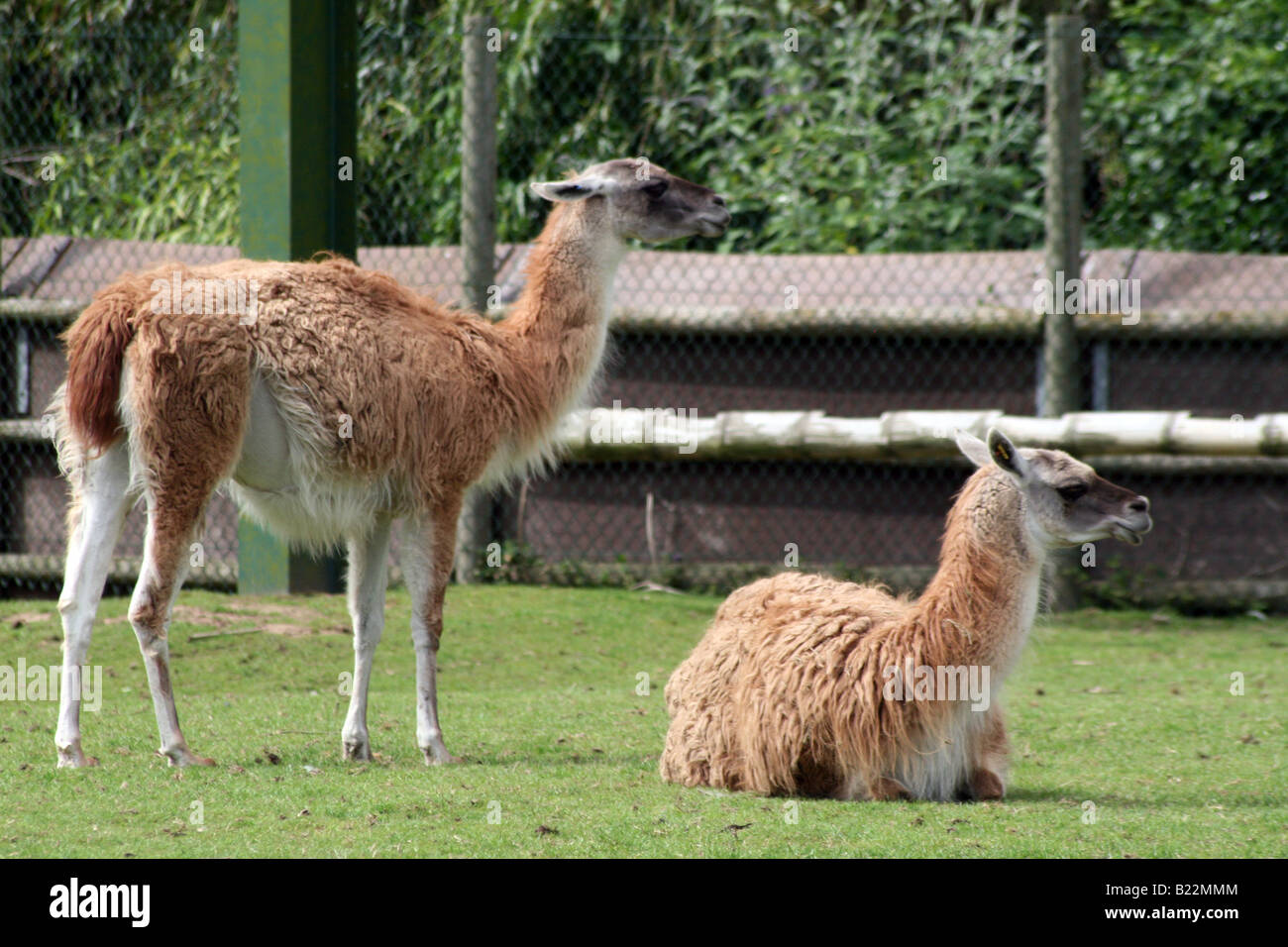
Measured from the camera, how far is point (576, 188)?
6848 mm

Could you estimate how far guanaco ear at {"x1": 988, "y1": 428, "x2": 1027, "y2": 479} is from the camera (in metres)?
5.17

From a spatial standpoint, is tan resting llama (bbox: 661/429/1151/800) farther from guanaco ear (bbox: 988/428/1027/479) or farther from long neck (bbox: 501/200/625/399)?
long neck (bbox: 501/200/625/399)

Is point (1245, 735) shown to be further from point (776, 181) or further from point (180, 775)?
point (776, 181)

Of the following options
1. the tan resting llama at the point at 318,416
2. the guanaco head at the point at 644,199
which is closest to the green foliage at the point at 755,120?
the guanaco head at the point at 644,199

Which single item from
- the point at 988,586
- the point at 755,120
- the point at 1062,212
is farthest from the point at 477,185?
the point at 988,586

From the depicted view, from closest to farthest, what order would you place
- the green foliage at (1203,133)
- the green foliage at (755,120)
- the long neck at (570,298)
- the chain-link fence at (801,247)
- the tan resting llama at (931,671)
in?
the tan resting llama at (931,671) → the long neck at (570,298) → the chain-link fence at (801,247) → the green foliage at (1203,133) → the green foliage at (755,120)

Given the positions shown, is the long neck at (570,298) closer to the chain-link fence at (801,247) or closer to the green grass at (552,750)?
the green grass at (552,750)

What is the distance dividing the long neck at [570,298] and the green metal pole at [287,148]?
2.71 m

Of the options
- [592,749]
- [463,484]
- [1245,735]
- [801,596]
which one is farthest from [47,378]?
[1245,735]

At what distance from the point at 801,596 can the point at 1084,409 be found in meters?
4.76

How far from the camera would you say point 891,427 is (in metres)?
9.57

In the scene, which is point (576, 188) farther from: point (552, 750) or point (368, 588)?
point (552, 750)

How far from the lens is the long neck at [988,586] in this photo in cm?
512

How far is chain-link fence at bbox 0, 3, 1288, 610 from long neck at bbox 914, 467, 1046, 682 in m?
4.27
